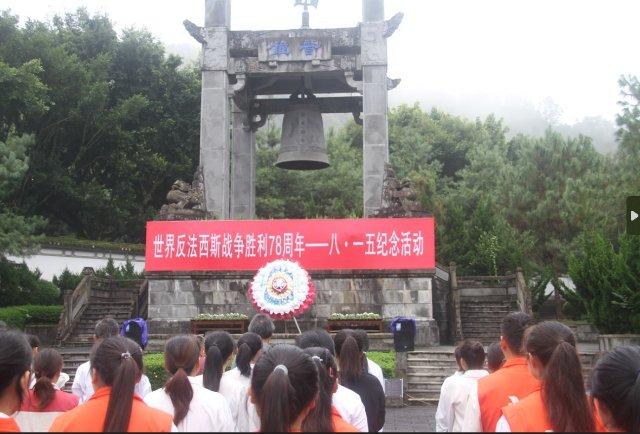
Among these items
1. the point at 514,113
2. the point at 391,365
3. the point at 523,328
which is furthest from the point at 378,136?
the point at 514,113

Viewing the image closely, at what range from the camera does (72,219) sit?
27641mm

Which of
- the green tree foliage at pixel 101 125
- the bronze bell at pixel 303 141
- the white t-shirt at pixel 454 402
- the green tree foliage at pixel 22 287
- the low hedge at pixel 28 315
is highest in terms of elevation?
the green tree foliage at pixel 101 125

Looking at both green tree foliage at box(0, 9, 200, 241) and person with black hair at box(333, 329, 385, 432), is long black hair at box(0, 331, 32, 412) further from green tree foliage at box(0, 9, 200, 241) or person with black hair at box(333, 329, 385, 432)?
green tree foliage at box(0, 9, 200, 241)

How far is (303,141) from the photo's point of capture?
14992 mm

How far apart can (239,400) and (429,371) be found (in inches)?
320

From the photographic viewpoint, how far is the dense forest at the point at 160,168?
68.5 ft

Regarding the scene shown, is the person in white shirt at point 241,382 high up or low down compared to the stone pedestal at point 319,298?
down

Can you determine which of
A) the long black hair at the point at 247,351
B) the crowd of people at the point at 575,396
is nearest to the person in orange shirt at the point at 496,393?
the crowd of people at the point at 575,396

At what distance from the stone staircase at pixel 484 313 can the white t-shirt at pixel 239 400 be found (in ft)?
37.7

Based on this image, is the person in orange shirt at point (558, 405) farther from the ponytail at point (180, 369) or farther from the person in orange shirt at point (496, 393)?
the ponytail at point (180, 369)

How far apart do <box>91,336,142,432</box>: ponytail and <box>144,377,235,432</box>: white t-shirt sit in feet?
1.72

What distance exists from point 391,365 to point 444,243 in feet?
37.4

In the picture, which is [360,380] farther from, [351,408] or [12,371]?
[12,371]

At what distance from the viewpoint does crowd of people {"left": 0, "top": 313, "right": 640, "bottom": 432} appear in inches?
99.4
